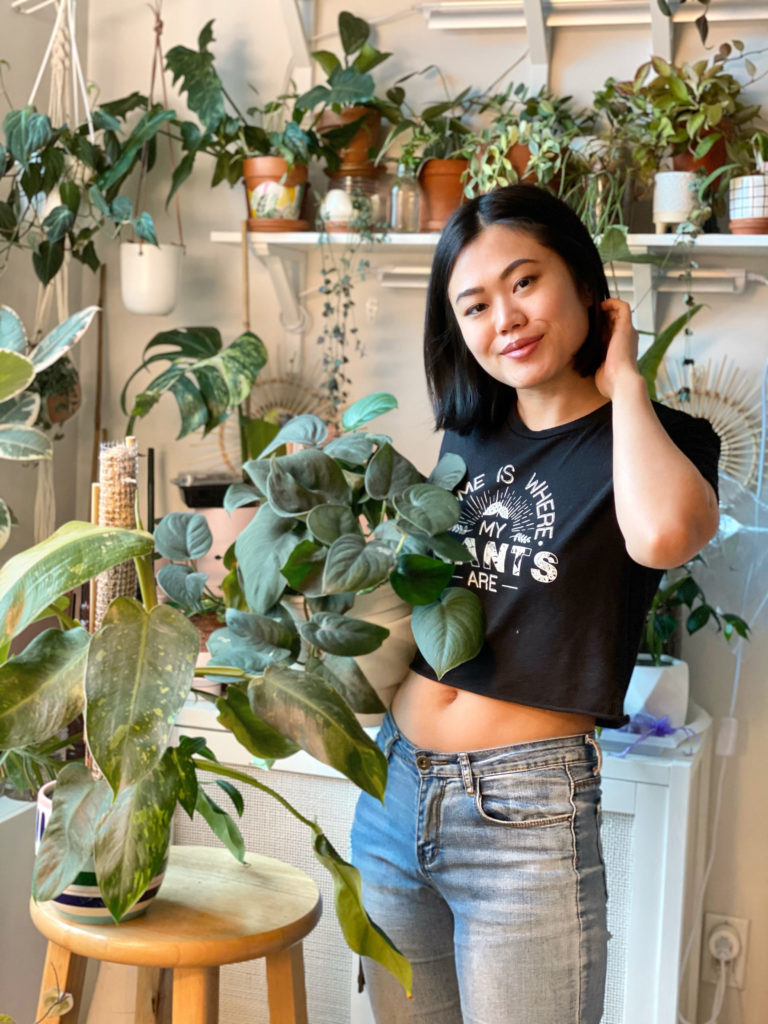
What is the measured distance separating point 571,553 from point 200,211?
4.89ft

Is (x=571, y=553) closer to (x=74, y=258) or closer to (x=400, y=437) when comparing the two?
(x=400, y=437)

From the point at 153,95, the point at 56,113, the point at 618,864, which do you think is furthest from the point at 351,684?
the point at 153,95

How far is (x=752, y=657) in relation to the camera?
2.10 metres

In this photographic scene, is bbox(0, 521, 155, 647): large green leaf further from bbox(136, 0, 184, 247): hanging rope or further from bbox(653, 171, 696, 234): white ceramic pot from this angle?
bbox(136, 0, 184, 247): hanging rope

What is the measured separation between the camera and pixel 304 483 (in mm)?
1103

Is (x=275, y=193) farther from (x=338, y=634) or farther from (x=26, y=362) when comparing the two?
(x=338, y=634)

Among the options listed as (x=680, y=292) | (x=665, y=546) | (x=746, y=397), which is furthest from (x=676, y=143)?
(x=665, y=546)

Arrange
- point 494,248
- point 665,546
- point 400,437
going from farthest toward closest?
point 400,437, point 494,248, point 665,546

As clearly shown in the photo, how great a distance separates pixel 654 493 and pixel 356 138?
1.31 m

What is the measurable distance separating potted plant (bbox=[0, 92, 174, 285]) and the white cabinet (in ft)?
3.02

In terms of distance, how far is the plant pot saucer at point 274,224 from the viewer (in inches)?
83.3

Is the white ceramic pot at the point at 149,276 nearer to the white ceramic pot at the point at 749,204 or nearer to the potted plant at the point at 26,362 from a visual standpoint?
the potted plant at the point at 26,362

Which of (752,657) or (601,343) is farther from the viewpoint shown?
(752,657)

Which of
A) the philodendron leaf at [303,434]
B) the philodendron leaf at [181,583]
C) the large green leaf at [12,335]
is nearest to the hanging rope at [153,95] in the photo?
the large green leaf at [12,335]
